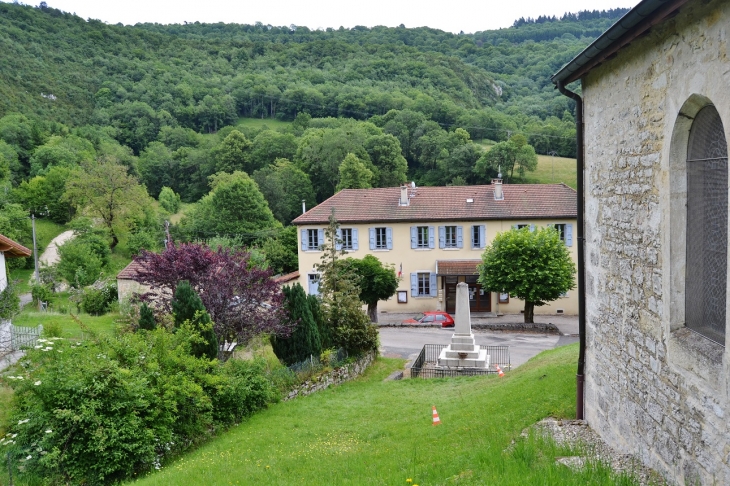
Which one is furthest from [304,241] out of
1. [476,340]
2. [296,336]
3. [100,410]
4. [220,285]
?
[100,410]

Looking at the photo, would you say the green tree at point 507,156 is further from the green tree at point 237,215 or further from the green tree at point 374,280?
the green tree at point 374,280

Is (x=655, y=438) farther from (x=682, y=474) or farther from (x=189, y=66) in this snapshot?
(x=189, y=66)

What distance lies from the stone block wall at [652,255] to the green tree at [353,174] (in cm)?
5299

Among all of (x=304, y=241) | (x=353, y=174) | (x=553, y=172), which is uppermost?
(x=553, y=172)

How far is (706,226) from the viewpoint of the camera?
485 centimetres

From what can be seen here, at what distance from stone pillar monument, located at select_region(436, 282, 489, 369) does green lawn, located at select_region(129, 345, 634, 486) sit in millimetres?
3565

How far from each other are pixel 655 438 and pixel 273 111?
102m

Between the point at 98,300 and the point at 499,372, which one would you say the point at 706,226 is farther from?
the point at 98,300

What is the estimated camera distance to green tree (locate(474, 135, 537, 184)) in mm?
64125

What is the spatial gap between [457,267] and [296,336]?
17.3m

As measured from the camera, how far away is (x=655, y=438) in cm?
548

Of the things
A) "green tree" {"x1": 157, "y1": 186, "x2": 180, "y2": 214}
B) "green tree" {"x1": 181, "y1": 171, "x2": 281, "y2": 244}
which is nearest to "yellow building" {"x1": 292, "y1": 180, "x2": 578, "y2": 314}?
"green tree" {"x1": 181, "y1": 171, "x2": 281, "y2": 244}

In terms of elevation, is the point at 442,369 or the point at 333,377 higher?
the point at 333,377

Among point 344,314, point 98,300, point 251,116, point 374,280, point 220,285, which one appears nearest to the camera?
point 220,285
